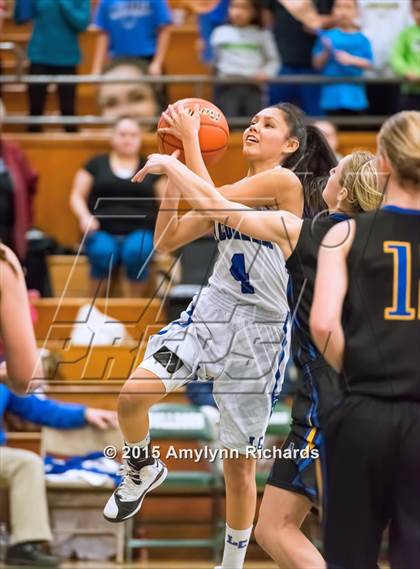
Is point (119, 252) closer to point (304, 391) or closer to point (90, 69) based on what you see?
point (90, 69)

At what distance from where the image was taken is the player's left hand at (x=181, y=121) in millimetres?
5266

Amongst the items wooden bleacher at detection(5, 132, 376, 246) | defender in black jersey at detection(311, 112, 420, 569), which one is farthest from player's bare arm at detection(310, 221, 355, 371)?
wooden bleacher at detection(5, 132, 376, 246)

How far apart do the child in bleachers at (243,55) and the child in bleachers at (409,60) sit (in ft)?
3.32

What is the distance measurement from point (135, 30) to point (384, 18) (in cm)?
207

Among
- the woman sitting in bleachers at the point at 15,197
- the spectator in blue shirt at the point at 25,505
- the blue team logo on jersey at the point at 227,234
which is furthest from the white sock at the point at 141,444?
the woman sitting in bleachers at the point at 15,197

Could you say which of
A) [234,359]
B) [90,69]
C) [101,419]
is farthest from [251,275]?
[90,69]

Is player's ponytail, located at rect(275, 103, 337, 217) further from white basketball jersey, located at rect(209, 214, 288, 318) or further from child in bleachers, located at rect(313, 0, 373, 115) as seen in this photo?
child in bleachers, located at rect(313, 0, 373, 115)

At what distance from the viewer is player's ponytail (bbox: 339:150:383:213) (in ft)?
16.4

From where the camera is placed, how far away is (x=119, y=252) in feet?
32.1

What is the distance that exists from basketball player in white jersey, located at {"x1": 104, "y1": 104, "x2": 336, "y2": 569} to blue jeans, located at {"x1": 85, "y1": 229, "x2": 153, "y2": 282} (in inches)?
153

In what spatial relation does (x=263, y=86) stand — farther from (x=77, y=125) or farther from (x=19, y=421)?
(x=19, y=421)

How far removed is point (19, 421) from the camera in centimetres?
935

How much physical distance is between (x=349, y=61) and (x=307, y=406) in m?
5.91

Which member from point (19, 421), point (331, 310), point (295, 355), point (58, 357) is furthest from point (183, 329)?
point (19, 421)
